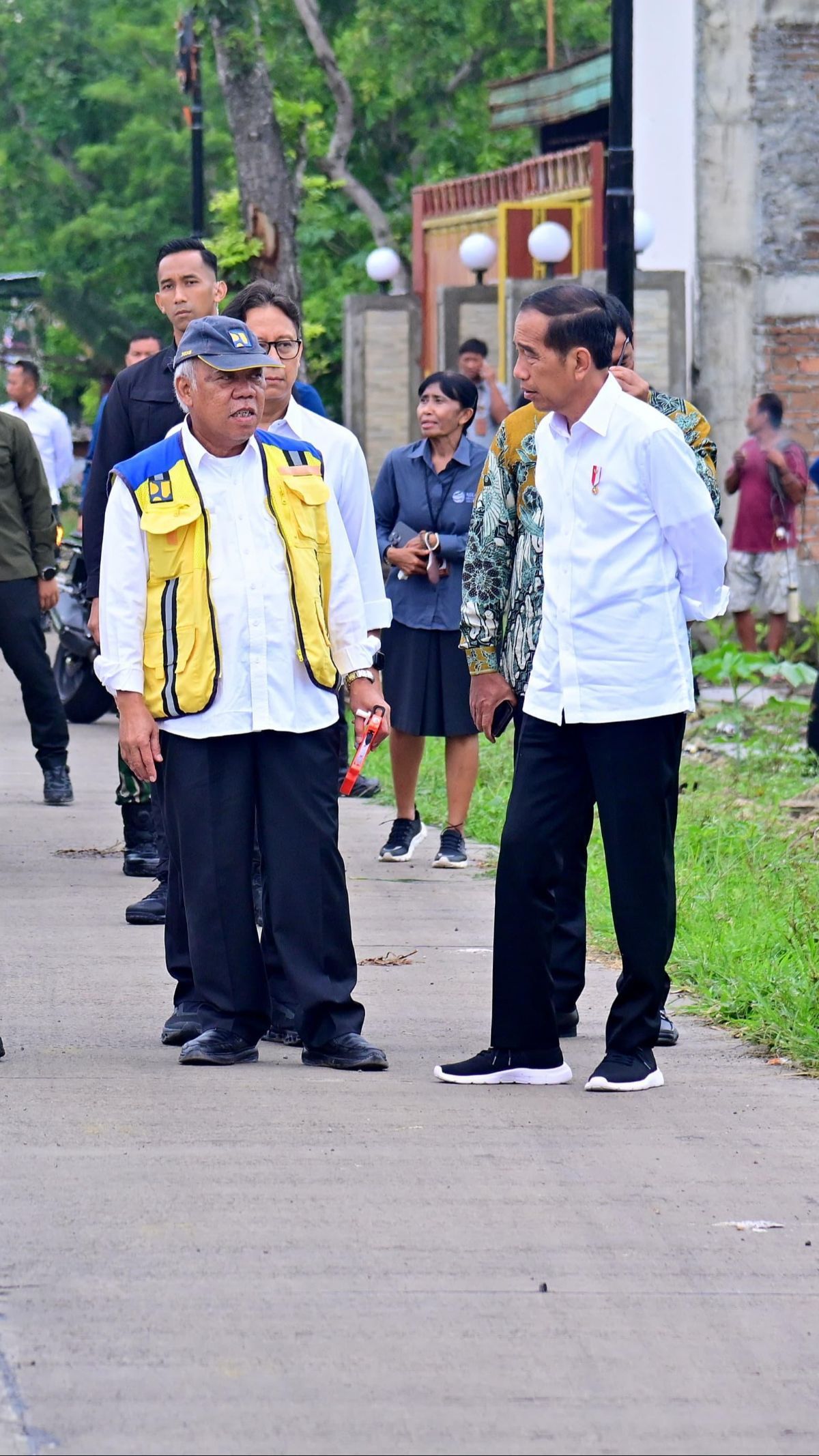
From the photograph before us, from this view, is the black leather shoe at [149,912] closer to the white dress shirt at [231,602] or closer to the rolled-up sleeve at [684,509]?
the white dress shirt at [231,602]

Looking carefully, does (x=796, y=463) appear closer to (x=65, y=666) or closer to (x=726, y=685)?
(x=726, y=685)

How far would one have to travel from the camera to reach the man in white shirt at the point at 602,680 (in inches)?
225

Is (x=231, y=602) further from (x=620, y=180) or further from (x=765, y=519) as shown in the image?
(x=765, y=519)

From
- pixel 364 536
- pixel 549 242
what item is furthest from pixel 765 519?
pixel 364 536

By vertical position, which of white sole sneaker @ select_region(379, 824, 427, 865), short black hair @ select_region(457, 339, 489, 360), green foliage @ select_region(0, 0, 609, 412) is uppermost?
green foliage @ select_region(0, 0, 609, 412)

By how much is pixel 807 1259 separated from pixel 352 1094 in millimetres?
1532

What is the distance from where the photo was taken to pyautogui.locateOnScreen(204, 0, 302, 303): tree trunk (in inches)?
718

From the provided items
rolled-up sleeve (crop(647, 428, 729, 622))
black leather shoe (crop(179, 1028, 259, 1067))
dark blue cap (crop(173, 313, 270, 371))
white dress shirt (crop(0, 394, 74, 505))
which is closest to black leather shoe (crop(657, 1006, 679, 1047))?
black leather shoe (crop(179, 1028, 259, 1067))

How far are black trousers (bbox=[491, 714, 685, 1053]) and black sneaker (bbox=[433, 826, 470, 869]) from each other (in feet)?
11.8

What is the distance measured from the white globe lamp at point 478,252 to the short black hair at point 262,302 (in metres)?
14.6

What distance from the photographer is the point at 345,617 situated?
6.20 meters

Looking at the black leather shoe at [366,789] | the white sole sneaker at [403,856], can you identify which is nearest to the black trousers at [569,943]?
the white sole sneaker at [403,856]

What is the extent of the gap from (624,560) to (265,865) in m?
1.25

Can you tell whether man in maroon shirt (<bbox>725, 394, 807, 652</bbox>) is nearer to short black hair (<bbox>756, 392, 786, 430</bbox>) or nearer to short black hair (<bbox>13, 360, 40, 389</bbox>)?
short black hair (<bbox>756, 392, 786, 430</bbox>)
